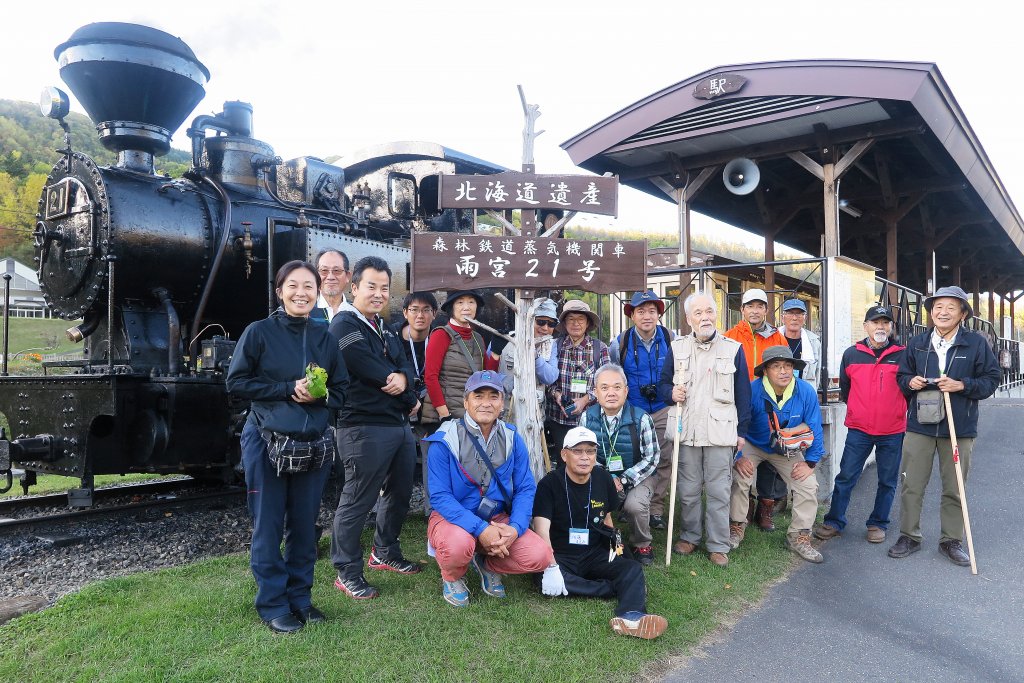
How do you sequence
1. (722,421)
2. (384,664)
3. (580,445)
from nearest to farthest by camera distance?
1. (384,664)
2. (580,445)
3. (722,421)

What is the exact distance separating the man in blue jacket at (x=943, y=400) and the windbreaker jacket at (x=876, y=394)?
7.8 inches

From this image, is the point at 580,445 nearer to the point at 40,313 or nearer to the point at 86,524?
the point at 86,524

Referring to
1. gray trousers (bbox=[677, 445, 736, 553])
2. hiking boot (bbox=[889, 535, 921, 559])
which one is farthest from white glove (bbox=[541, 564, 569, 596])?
hiking boot (bbox=[889, 535, 921, 559])

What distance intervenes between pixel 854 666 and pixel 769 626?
17.8 inches

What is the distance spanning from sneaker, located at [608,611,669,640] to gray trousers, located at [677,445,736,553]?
4.10 ft

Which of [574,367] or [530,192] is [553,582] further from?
[530,192]

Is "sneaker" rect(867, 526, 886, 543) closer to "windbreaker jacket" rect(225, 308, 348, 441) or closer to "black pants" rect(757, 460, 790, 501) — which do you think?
"black pants" rect(757, 460, 790, 501)

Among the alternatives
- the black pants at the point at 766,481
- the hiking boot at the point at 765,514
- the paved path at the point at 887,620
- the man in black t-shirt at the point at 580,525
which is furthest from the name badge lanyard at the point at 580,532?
the hiking boot at the point at 765,514

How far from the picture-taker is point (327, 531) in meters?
4.82

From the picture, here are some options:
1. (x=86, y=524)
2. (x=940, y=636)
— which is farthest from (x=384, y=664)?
(x=86, y=524)

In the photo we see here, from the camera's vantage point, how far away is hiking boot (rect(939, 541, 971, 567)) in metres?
4.16

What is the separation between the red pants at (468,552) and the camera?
3.30 metres

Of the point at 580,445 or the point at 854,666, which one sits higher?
the point at 580,445

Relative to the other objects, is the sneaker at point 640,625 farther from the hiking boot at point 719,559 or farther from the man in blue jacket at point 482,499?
the hiking boot at point 719,559
